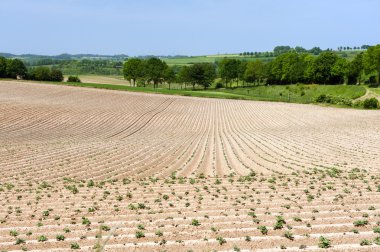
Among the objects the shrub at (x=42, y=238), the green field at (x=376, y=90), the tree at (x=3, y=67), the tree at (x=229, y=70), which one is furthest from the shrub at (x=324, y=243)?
the tree at (x=3, y=67)

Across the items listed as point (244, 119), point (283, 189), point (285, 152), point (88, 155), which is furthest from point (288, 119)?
point (283, 189)

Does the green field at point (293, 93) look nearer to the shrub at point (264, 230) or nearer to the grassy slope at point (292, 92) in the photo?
the grassy slope at point (292, 92)

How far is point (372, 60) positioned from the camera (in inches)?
3720

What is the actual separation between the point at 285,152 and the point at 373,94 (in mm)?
62888

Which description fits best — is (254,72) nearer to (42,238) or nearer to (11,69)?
(11,69)

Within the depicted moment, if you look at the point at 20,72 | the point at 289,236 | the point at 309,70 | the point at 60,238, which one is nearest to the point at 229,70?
the point at 309,70

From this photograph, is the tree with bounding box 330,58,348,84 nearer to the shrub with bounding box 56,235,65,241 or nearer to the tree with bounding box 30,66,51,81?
the tree with bounding box 30,66,51,81

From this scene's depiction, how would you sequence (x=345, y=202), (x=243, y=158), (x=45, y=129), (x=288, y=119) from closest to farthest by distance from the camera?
(x=345, y=202) < (x=243, y=158) < (x=45, y=129) < (x=288, y=119)

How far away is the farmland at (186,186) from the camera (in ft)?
36.9

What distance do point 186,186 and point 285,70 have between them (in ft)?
335

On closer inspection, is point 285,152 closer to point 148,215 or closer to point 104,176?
point 104,176

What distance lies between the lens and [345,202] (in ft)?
48.3

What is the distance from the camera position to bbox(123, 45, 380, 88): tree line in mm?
102750

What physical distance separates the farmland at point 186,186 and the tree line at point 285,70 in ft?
194
